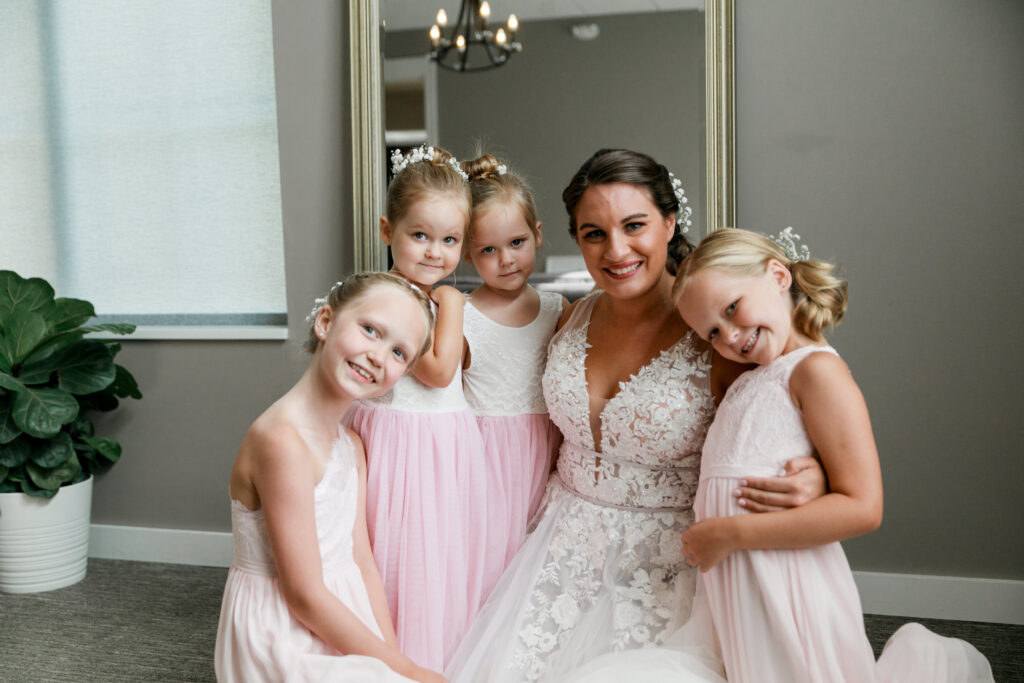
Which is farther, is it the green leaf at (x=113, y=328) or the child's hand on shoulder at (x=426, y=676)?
the green leaf at (x=113, y=328)

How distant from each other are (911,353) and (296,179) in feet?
7.21

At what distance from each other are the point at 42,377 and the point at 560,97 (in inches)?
81.1

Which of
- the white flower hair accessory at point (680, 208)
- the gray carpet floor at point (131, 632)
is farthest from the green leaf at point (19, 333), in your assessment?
the white flower hair accessory at point (680, 208)

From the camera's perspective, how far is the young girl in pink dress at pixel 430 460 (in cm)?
168

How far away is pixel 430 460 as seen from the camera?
174 centimetres

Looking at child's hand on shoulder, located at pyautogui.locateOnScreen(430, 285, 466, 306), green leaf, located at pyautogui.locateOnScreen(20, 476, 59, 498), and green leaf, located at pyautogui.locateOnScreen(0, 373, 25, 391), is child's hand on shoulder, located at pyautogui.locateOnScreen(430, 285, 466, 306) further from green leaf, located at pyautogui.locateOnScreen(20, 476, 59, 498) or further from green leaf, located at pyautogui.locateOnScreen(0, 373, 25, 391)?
green leaf, located at pyautogui.locateOnScreen(20, 476, 59, 498)

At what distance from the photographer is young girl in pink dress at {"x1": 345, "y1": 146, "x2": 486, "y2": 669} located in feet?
5.51

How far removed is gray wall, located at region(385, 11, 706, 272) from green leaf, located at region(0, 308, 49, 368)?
5.06 ft

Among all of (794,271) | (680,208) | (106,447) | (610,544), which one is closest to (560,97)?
(680,208)

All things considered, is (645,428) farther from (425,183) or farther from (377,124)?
(377,124)

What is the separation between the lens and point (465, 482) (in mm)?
1777

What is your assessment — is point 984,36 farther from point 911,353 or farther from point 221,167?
point 221,167

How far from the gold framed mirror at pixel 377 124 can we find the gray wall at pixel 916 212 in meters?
0.07

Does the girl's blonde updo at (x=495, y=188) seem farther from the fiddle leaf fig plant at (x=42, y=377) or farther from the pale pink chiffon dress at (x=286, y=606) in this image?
the fiddle leaf fig plant at (x=42, y=377)
